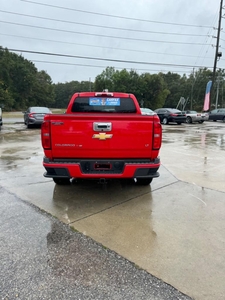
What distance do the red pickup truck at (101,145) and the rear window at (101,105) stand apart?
1.32 meters

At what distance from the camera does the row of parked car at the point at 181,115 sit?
22047 mm

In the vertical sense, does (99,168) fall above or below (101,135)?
below

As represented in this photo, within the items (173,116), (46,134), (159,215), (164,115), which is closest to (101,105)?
(46,134)

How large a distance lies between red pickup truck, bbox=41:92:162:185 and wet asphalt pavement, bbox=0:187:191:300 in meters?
1.00

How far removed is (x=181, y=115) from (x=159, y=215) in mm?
19836

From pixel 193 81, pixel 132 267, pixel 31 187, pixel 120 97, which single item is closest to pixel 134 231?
pixel 132 267

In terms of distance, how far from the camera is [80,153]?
12.5 ft

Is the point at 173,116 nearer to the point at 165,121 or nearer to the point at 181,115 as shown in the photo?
the point at 181,115

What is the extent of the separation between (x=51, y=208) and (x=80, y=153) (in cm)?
100

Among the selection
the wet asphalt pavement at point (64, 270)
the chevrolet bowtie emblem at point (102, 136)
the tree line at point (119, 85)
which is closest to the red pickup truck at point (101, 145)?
the chevrolet bowtie emblem at point (102, 136)

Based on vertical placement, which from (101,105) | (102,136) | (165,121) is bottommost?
(165,121)

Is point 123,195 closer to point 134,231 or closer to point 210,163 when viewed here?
point 134,231

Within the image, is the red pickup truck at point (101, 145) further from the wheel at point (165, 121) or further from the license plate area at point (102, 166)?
the wheel at point (165, 121)

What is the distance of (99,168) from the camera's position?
3877 millimetres
